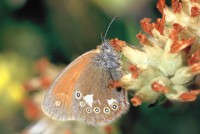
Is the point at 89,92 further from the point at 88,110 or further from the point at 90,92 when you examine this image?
the point at 88,110

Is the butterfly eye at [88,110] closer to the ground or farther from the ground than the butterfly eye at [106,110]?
farther from the ground

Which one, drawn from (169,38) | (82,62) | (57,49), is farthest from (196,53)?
(57,49)

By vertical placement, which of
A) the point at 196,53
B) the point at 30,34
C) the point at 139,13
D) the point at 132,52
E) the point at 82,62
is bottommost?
the point at 196,53

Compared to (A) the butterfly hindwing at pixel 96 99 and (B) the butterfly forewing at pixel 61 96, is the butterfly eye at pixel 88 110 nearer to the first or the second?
(A) the butterfly hindwing at pixel 96 99

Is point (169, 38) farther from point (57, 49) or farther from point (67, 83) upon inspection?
point (57, 49)

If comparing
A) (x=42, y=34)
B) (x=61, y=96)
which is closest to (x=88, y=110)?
(x=61, y=96)

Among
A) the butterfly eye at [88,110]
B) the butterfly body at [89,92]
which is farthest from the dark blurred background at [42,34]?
the butterfly eye at [88,110]

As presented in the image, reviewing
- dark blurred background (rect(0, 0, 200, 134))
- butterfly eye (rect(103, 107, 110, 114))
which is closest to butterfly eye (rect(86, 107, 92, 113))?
butterfly eye (rect(103, 107, 110, 114))
